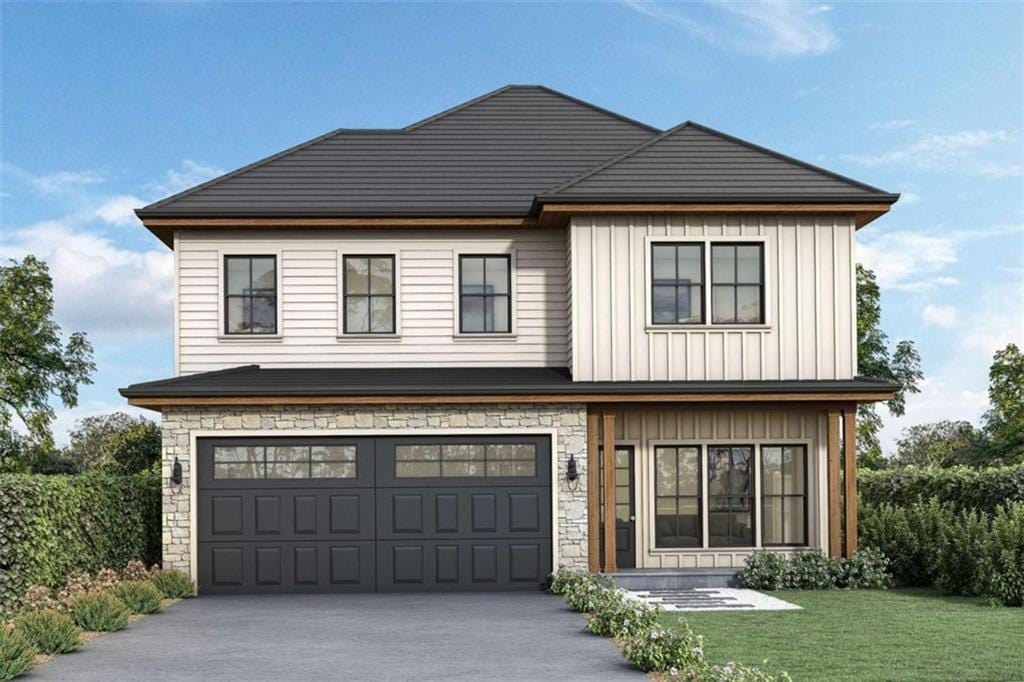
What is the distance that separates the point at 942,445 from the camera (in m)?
45.3

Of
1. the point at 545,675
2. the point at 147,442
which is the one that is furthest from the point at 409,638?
the point at 147,442

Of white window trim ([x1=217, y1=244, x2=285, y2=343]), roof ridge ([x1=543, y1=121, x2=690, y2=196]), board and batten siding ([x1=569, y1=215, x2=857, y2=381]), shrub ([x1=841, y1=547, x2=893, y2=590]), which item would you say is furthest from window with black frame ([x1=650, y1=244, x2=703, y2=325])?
white window trim ([x1=217, y1=244, x2=285, y2=343])

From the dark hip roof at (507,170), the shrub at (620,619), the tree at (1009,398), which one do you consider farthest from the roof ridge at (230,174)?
the tree at (1009,398)

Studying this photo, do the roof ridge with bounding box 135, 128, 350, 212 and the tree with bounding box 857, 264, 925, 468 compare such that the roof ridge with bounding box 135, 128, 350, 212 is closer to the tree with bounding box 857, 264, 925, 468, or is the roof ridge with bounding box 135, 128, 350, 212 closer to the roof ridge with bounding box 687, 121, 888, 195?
the roof ridge with bounding box 687, 121, 888, 195

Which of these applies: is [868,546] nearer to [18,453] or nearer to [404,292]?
[404,292]

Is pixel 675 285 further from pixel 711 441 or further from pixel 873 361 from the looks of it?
pixel 873 361

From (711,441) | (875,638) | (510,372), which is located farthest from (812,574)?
(510,372)

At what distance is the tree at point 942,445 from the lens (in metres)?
40.4

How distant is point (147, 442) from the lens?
24.0 metres

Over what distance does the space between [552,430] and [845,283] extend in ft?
16.8

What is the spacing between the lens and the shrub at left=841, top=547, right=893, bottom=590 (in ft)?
56.4

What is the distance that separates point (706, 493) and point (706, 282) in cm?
332

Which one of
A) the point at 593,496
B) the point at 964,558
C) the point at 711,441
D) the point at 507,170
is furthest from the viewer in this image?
the point at 507,170

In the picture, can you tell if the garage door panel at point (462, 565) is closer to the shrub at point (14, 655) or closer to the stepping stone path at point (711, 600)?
the stepping stone path at point (711, 600)
